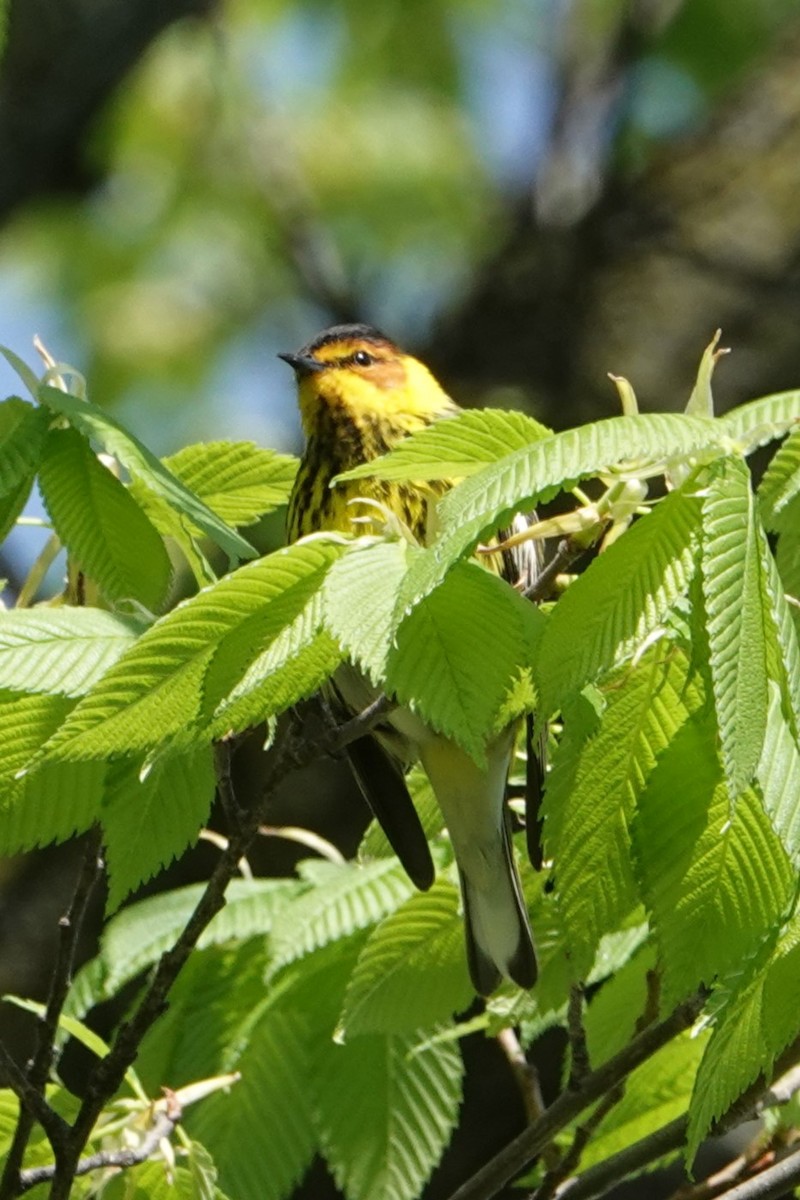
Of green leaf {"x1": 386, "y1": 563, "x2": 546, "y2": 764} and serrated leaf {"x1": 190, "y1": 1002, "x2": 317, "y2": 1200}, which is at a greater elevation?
green leaf {"x1": 386, "y1": 563, "x2": 546, "y2": 764}

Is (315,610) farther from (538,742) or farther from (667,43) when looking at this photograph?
(667,43)

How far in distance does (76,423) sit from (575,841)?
50cm

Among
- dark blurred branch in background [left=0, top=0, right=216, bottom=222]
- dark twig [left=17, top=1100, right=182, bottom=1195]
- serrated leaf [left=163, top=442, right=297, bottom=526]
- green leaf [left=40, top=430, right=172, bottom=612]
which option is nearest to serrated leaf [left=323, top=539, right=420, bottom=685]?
green leaf [left=40, top=430, right=172, bottom=612]

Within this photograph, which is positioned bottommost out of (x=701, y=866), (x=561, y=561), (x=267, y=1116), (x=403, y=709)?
(x=267, y=1116)

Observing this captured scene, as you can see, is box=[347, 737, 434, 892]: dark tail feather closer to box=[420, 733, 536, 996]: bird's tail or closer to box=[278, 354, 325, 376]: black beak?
box=[420, 733, 536, 996]: bird's tail

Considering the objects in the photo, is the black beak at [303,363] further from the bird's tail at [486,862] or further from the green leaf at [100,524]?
the green leaf at [100,524]

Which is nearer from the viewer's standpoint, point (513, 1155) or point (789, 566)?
point (789, 566)

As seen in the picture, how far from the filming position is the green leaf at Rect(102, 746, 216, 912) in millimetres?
1485

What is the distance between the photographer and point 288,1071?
6.32ft

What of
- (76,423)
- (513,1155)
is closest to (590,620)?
(76,423)

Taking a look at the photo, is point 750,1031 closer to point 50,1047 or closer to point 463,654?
point 463,654

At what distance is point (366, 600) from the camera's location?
3.87ft

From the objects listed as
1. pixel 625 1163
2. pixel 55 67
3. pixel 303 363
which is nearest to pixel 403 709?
pixel 303 363

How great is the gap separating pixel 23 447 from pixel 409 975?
66 cm
